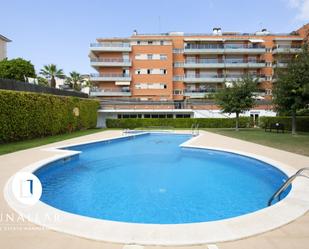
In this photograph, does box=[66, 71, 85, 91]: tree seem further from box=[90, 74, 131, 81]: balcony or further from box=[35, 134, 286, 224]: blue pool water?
box=[35, 134, 286, 224]: blue pool water

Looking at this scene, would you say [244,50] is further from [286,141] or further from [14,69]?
[14,69]

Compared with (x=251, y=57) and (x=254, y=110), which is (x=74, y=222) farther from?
(x=251, y=57)

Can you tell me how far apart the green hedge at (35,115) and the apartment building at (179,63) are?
64.0 ft

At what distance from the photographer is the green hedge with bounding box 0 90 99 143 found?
16.2 meters

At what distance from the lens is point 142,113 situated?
37.4 m

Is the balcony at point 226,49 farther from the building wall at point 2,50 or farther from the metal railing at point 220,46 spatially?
the building wall at point 2,50

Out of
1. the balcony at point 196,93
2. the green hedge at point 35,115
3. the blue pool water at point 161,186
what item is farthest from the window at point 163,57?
the blue pool water at point 161,186

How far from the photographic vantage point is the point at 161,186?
859 cm

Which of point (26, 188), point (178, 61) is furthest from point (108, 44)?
point (26, 188)

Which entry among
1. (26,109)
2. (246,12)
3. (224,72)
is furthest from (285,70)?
(224,72)

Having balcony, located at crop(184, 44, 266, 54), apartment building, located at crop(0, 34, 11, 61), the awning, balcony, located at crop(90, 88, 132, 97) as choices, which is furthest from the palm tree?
balcony, located at crop(184, 44, 266, 54)

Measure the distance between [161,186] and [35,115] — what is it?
1433 centimetres

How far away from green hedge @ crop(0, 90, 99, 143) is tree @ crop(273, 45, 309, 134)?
19101 millimetres

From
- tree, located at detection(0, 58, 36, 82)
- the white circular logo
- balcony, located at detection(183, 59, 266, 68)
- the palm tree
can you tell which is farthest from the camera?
the palm tree
